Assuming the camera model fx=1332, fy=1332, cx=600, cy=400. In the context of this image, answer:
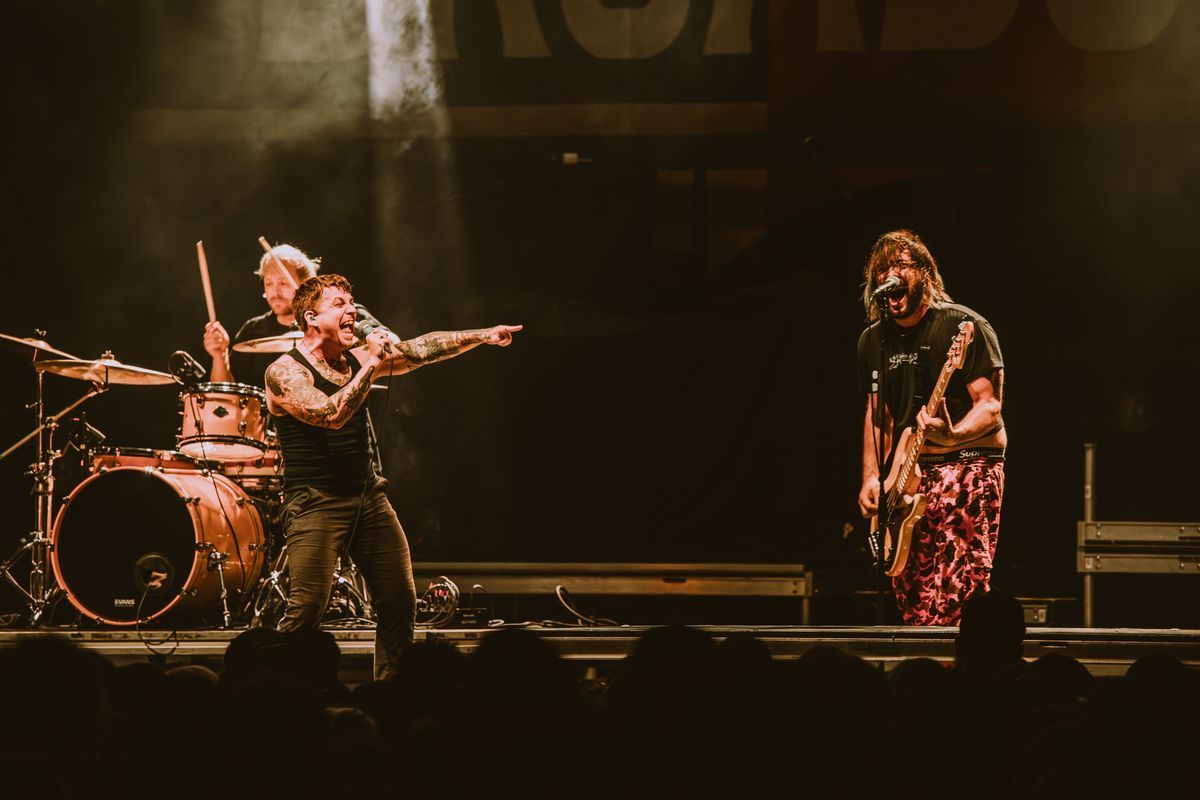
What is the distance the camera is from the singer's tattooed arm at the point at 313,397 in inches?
224

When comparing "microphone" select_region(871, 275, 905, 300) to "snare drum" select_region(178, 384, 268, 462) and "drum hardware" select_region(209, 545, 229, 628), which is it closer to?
"snare drum" select_region(178, 384, 268, 462)

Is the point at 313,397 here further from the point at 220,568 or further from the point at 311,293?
the point at 220,568

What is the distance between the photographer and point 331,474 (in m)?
5.82

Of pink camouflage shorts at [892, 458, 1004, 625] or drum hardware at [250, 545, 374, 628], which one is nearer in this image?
pink camouflage shorts at [892, 458, 1004, 625]

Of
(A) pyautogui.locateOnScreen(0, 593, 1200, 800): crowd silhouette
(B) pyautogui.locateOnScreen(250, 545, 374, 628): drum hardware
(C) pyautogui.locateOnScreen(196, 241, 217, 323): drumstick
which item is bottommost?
(B) pyautogui.locateOnScreen(250, 545, 374, 628): drum hardware

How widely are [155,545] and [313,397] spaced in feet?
10.7

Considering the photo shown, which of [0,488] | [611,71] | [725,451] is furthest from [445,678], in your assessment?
[0,488]

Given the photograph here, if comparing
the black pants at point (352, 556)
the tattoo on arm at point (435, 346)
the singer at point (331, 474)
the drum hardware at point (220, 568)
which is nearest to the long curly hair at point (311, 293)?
the singer at point (331, 474)

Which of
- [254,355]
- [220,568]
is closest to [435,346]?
[220,568]

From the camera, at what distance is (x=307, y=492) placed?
19.1 ft

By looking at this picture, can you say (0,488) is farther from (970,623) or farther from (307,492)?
(970,623)

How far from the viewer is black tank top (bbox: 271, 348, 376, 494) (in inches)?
229

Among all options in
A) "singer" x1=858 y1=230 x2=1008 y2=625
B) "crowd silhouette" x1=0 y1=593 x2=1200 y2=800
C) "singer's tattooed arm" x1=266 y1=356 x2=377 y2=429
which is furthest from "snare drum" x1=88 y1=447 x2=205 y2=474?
"crowd silhouette" x1=0 y1=593 x2=1200 y2=800

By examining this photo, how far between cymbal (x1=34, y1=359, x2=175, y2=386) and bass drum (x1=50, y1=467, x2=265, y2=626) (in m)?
0.64
